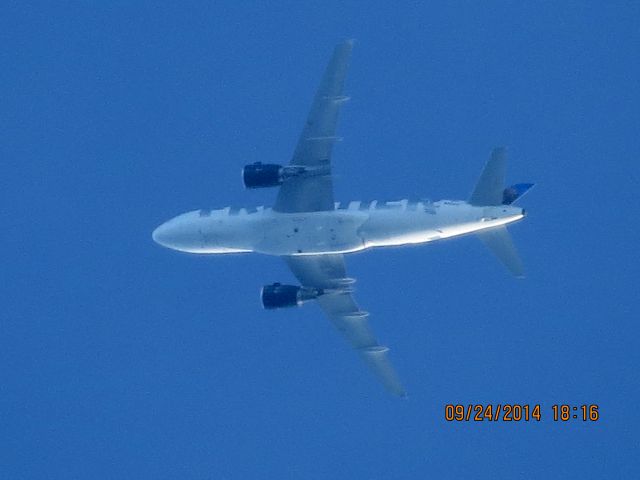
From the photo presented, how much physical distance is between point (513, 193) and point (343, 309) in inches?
474

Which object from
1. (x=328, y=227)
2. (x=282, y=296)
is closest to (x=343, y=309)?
(x=282, y=296)

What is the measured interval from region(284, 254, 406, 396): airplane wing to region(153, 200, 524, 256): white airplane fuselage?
2.24m

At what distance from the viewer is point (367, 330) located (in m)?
58.7

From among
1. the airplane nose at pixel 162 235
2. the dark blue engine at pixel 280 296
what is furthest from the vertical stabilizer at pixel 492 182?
the airplane nose at pixel 162 235

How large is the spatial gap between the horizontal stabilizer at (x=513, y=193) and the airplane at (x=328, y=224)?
5 centimetres

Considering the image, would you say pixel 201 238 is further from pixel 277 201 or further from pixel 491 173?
pixel 491 173

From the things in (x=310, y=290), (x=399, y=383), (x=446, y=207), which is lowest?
(x=399, y=383)

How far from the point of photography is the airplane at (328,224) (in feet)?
167

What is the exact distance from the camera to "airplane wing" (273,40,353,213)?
50844 mm

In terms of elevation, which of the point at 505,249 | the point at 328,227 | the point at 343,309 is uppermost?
the point at 328,227

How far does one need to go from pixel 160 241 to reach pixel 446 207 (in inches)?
605

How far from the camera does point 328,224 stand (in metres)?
53.5

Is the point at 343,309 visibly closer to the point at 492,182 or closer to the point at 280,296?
the point at 280,296

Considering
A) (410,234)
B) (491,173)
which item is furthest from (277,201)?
(491,173)
